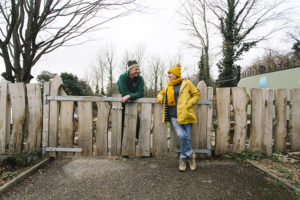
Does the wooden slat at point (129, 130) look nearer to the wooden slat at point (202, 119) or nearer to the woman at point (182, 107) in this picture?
the woman at point (182, 107)

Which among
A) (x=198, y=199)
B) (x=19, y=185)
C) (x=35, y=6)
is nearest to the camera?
(x=198, y=199)

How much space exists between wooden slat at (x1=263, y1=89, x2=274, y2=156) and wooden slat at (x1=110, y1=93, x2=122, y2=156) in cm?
299

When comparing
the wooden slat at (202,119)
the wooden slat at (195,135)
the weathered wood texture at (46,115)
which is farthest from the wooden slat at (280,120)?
the weathered wood texture at (46,115)

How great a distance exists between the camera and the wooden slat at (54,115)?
3.23m

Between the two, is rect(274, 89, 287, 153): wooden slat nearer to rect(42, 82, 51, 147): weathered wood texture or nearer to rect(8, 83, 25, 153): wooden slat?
rect(42, 82, 51, 147): weathered wood texture

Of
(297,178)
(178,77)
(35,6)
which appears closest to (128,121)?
(178,77)

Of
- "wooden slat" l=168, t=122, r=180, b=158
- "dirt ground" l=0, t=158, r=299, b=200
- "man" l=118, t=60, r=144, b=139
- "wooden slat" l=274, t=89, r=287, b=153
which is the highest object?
"man" l=118, t=60, r=144, b=139

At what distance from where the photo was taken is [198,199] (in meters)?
2.12

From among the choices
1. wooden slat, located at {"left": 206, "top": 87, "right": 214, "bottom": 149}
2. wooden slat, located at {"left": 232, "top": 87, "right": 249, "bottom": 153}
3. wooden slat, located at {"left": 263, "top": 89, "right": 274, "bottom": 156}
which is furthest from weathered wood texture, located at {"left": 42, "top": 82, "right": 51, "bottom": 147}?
wooden slat, located at {"left": 263, "top": 89, "right": 274, "bottom": 156}

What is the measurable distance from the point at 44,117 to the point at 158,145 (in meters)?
2.32

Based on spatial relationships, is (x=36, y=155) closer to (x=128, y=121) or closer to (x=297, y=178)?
(x=128, y=121)

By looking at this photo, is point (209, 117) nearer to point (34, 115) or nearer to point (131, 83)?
point (131, 83)

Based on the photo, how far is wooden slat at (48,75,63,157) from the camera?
323 centimetres

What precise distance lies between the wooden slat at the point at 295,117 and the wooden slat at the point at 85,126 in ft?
13.8
